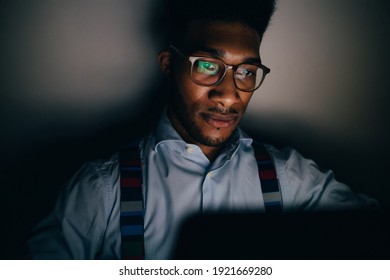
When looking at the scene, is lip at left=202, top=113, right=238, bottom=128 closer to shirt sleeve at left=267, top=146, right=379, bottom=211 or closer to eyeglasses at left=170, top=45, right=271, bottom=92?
eyeglasses at left=170, top=45, right=271, bottom=92

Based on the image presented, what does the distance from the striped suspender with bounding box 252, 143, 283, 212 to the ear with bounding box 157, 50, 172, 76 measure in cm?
34

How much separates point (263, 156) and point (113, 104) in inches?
18.7

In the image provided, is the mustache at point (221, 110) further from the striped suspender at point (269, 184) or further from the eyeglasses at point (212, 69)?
the striped suspender at point (269, 184)

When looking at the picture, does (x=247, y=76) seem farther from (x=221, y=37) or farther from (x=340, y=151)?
(x=340, y=151)

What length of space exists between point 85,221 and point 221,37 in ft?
1.77

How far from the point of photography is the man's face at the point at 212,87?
0.73 m

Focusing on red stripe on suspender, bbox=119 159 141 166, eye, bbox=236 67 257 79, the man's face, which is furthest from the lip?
red stripe on suspender, bbox=119 159 141 166

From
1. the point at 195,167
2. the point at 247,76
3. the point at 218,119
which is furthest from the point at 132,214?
the point at 247,76

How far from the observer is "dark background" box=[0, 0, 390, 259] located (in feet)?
2.90

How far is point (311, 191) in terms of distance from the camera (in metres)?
0.85

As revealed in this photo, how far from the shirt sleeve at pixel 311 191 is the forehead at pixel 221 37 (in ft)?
1.05

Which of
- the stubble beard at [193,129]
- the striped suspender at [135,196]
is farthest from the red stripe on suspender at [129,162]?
the stubble beard at [193,129]
